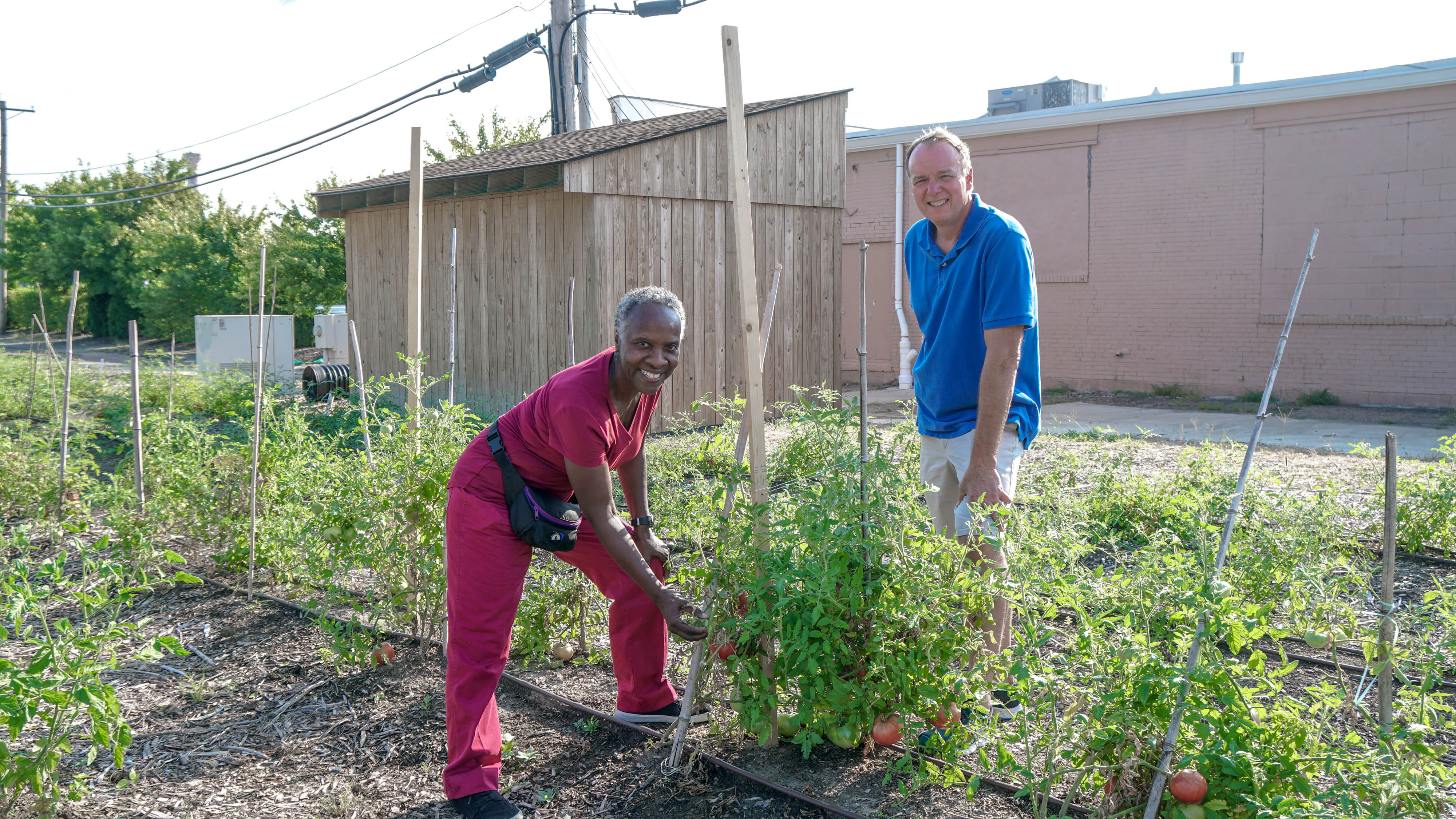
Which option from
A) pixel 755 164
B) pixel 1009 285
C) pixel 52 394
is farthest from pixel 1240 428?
pixel 52 394

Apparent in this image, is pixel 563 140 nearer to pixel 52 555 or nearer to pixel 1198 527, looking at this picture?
pixel 52 555

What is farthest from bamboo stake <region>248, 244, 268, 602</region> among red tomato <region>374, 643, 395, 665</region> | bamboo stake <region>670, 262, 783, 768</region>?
bamboo stake <region>670, 262, 783, 768</region>

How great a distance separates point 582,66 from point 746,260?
13071 millimetres

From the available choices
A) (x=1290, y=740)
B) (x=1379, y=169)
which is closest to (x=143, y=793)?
(x=1290, y=740)

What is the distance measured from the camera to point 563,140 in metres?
12.7

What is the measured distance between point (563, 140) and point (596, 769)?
10665mm

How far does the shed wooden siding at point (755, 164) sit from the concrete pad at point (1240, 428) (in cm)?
390

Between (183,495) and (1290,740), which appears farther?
(183,495)

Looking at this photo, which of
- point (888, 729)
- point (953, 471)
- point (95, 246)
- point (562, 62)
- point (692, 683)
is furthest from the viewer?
point (95, 246)

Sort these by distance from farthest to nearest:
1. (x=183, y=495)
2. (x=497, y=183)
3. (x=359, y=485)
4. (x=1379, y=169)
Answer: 1. (x=1379, y=169)
2. (x=497, y=183)
3. (x=183, y=495)
4. (x=359, y=485)

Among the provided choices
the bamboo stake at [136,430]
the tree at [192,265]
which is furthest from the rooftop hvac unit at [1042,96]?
the tree at [192,265]

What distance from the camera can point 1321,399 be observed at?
515 inches

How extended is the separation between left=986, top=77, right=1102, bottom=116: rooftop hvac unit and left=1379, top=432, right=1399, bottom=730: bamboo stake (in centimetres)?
1657

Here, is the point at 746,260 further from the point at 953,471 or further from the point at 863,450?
the point at 953,471
